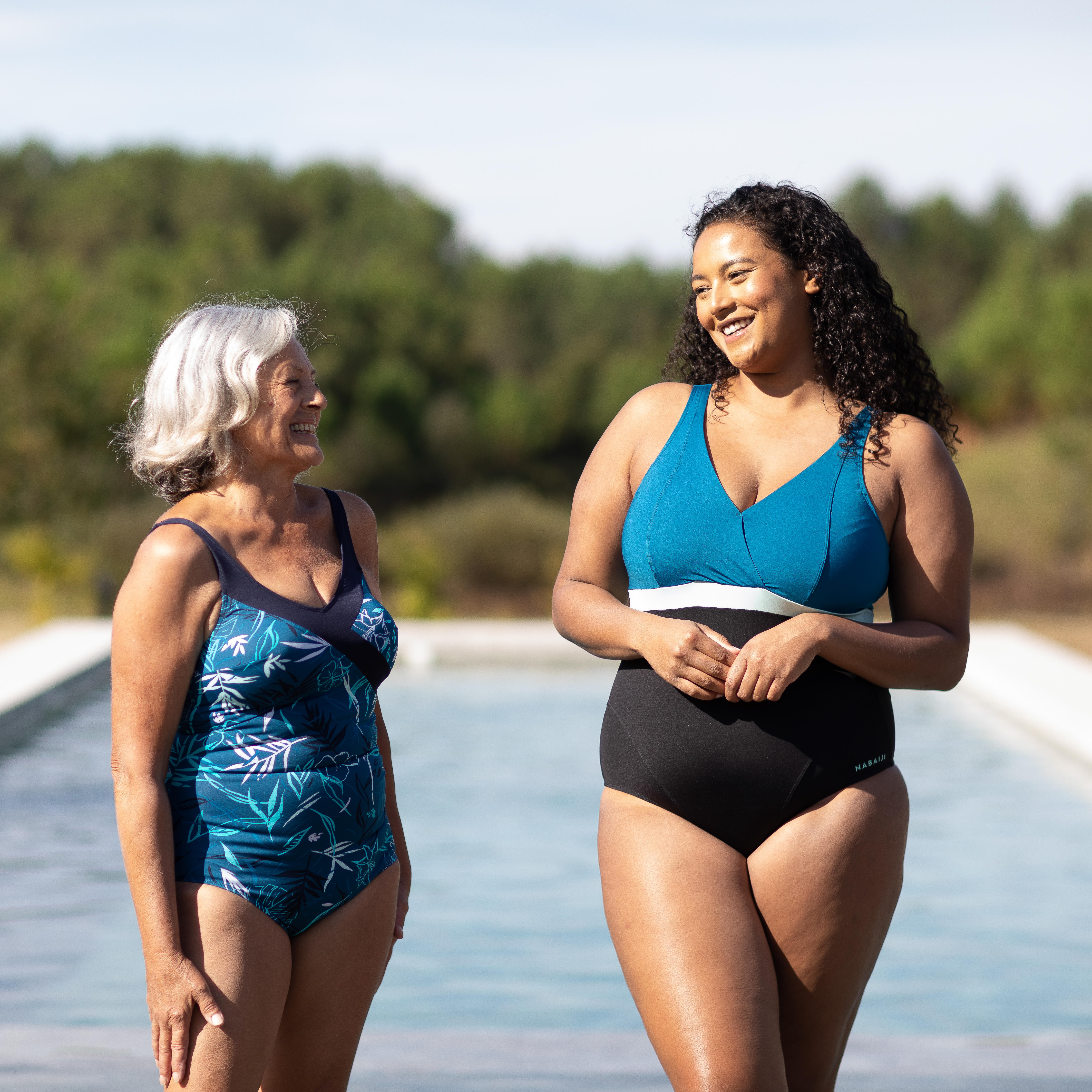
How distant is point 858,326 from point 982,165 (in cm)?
3394

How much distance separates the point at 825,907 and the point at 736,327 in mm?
786

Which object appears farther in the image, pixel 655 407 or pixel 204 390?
pixel 655 407

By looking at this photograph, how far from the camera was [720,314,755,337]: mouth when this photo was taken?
1.96m

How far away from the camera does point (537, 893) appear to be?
5418mm

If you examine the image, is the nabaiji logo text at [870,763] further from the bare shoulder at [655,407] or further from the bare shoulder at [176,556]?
the bare shoulder at [176,556]

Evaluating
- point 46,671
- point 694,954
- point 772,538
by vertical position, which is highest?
point 772,538

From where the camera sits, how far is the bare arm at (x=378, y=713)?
2.04 meters

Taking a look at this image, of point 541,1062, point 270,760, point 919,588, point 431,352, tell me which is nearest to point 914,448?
point 919,588

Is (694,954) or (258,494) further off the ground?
(258,494)

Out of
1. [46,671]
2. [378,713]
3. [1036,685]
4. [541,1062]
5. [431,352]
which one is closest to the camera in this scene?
[378,713]

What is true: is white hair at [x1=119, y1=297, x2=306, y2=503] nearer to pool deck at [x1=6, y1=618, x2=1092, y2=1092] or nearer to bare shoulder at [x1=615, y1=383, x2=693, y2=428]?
bare shoulder at [x1=615, y1=383, x2=693, y2=428]

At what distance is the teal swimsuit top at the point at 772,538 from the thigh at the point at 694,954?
313mm

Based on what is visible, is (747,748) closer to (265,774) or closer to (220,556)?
(265,774)

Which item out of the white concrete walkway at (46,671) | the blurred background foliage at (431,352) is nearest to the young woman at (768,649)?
the blurred background foliage at (431,352)
